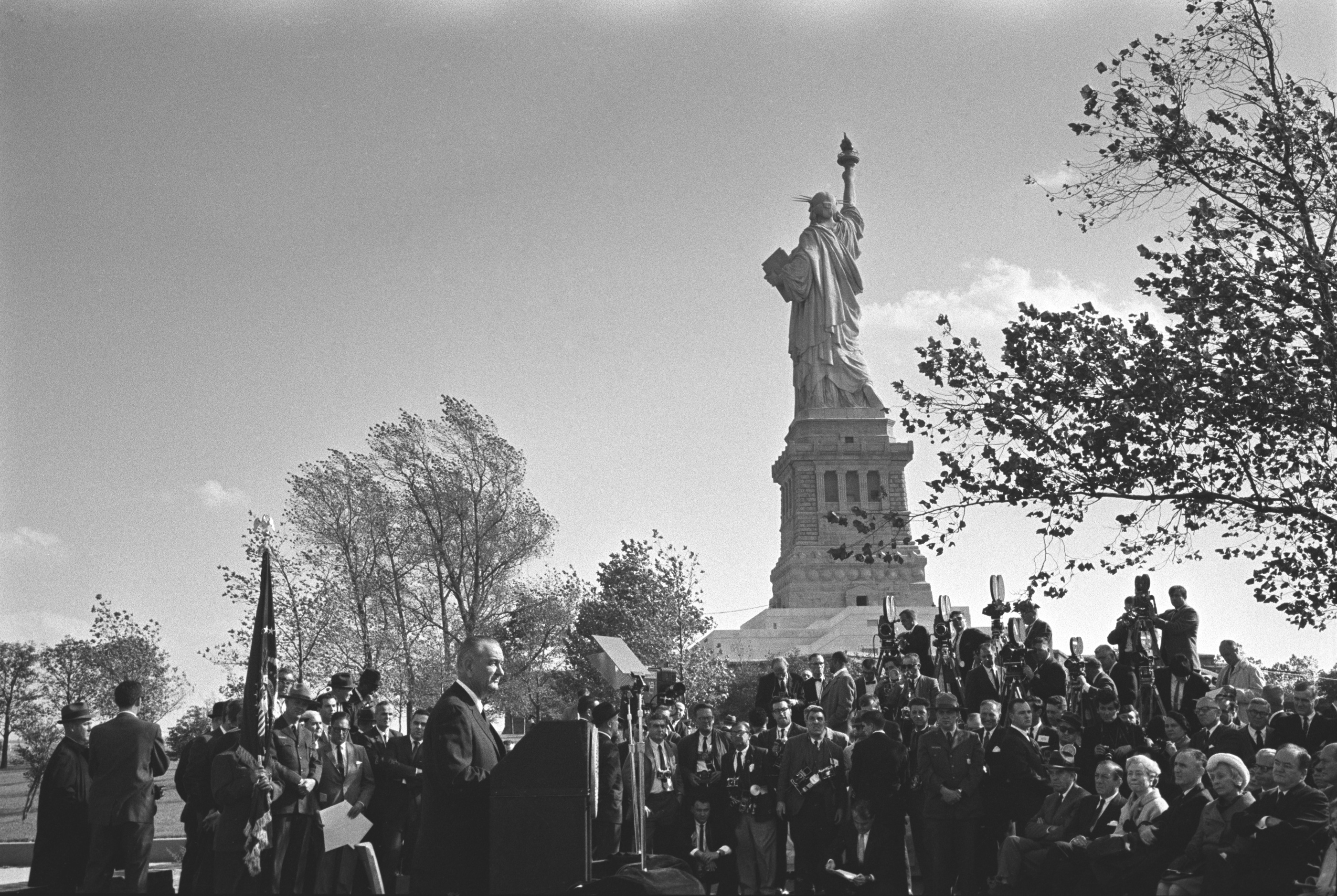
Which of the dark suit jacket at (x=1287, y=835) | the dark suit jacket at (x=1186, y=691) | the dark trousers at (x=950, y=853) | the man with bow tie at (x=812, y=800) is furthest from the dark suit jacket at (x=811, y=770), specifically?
the dark suit jacket at (x=1287, y=835)

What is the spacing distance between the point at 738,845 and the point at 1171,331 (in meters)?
7.08

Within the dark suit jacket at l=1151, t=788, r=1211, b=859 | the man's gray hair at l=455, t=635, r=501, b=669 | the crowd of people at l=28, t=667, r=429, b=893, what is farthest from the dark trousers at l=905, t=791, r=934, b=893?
the man's gray hair at l=455, t=635, r=501, b=669

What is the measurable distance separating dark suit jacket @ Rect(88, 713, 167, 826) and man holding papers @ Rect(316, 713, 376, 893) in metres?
1.46

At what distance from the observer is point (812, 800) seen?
525 inches

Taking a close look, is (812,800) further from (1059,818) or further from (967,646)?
(967,646)

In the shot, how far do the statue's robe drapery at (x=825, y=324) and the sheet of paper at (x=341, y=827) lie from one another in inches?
2634

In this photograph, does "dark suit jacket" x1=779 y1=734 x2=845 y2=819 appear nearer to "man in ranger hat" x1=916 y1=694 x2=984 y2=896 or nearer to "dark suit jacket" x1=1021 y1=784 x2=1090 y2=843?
"man in ranger hat" x1=916 y1=694 x2=984 y2=896

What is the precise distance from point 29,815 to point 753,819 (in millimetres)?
18391

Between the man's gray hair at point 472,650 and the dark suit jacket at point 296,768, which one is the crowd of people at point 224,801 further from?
the man's gray hair at point 472,650

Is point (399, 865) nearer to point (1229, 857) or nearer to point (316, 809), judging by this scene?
point (316, 809)

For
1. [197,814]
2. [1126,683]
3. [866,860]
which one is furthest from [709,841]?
[1126,683]

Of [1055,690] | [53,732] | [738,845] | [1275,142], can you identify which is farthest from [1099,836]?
[53,732]

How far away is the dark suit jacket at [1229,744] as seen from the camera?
40.5 feet

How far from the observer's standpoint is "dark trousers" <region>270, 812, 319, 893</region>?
36.3 ft
